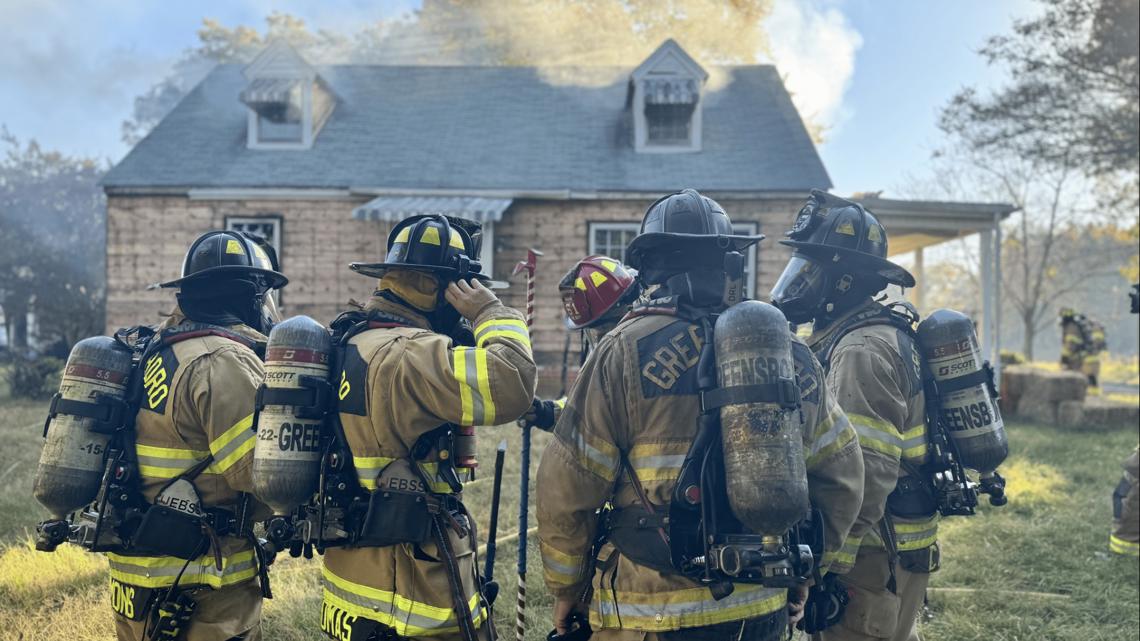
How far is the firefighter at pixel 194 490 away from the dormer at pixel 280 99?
1294 cm

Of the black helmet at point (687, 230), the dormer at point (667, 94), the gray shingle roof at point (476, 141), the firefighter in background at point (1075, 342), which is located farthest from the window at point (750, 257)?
the black helmet at point (687, 230)

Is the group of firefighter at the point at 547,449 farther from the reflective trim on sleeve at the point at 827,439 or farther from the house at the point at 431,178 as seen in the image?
the house at the point at 431,178

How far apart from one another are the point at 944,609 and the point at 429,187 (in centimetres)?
1124

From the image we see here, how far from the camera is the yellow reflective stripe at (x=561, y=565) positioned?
2.43 metres

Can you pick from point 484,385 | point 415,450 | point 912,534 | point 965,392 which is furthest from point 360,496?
point 965,392

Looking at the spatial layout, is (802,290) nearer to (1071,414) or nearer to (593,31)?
(1071,414)

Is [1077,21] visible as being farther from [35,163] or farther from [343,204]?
[35,163]

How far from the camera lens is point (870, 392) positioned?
304 cm

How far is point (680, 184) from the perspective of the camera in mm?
13781

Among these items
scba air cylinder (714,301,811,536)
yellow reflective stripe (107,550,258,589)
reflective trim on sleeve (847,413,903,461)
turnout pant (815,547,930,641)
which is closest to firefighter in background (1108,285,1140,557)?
turnout pant (815,547,930,641)

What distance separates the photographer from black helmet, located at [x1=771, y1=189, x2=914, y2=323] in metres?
3.53

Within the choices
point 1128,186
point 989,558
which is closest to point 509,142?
point 989,558

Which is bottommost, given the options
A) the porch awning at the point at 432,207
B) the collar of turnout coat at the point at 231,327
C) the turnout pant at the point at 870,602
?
the turnout pant at the point at 870,602

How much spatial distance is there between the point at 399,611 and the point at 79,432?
1.46 meters
